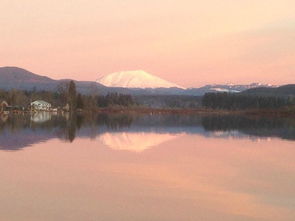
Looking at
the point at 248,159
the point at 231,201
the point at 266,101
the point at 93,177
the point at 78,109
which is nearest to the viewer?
the point at 231,201

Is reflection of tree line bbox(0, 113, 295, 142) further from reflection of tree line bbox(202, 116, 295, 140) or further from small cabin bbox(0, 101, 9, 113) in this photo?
small cabin bbox(0, 101, 9, 113)

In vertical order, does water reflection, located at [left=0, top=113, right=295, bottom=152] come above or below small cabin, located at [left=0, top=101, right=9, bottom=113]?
below

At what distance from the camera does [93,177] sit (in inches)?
547

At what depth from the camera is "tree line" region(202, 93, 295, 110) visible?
13775 cm

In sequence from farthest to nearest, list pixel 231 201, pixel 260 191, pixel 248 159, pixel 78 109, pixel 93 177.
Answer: pixel 78 109 < pixel 248 159 < pixel 93 177 < pixel 260 191 < pixel 231 201

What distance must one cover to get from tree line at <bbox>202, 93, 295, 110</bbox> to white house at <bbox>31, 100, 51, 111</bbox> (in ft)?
163

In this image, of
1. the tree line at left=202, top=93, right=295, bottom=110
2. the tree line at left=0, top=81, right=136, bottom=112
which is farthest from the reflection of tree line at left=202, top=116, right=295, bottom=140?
the tree line at left=202, top=93, right=295, bottom=110

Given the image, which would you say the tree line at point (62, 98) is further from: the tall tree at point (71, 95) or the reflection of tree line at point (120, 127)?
the reflection of tree line at point (120, 127)

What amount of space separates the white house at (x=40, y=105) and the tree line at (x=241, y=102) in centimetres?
4955

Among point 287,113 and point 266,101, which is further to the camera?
point 266,101

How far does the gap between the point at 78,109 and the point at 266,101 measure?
5833 centimetres

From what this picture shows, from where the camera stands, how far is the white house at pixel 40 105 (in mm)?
104719

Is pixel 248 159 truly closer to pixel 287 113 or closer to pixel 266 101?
pixel 287 113

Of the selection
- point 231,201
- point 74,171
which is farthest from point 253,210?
point 74,171
